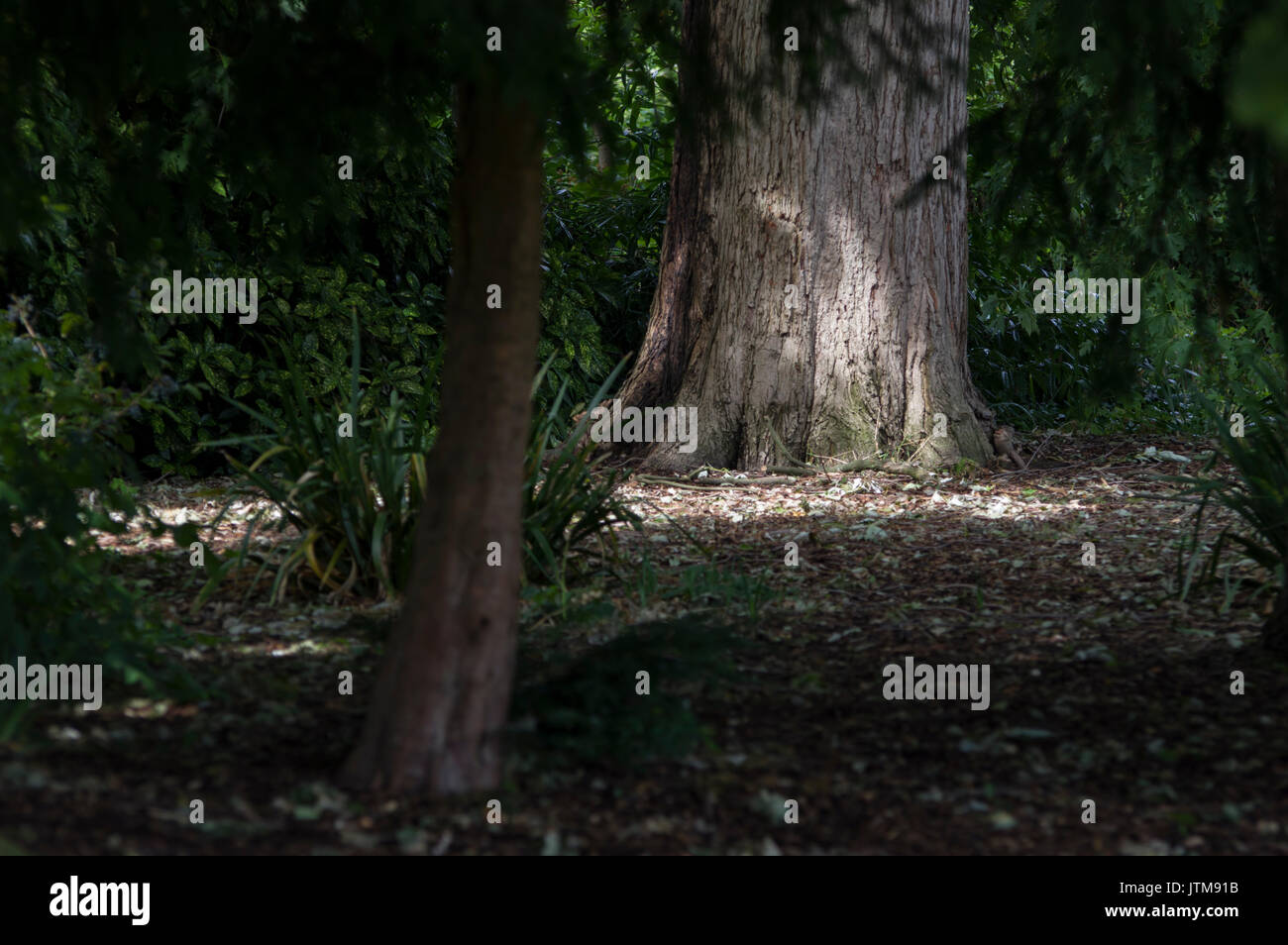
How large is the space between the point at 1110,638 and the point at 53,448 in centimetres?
314

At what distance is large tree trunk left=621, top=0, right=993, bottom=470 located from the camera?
6.16m

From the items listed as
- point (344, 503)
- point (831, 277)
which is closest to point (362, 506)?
point (344, 503)

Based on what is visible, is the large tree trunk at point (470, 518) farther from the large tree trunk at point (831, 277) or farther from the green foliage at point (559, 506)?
the large tree trunk at point (831, 277)

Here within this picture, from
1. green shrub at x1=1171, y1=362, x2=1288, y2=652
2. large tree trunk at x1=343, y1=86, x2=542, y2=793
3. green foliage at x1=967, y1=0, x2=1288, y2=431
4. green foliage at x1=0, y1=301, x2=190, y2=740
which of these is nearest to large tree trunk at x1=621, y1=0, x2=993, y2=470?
green foliage at x1=967, y1=0, x2=1288, y2=431

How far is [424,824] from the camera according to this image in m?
2.22

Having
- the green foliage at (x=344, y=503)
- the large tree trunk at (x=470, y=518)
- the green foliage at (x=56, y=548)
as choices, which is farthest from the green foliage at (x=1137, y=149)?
the green foliage at (x=56, y=548)

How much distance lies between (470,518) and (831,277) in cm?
426

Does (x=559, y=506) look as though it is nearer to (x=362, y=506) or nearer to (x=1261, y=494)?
(x=362, y=506)

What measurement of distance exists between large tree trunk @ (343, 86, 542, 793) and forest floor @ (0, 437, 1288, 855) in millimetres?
98

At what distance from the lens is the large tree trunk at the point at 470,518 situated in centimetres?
227

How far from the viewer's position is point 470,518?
2.31 metres

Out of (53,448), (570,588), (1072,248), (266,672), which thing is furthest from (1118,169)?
(53,448)

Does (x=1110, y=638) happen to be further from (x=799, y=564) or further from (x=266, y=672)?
(x=266, y=672)

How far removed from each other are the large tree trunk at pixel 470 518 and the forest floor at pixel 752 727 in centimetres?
10
